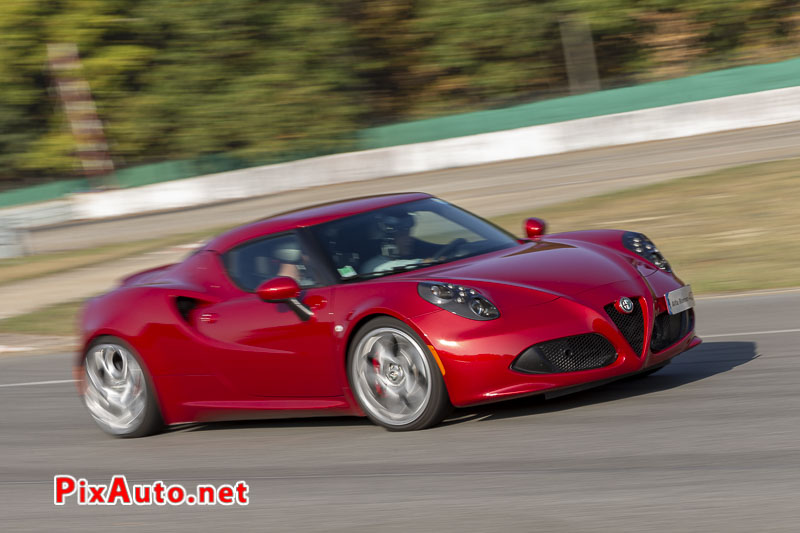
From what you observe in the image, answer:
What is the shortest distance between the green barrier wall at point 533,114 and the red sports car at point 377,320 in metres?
21.9

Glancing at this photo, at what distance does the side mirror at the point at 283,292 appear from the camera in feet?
18.7

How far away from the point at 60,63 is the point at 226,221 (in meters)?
18.0

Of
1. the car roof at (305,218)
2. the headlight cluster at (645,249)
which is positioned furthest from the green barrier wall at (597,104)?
the car roof at (305,218)

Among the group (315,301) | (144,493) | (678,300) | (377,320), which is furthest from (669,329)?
(144,493)

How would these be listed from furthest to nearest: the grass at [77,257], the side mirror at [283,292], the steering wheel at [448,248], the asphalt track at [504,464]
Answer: the grass at [77,257], the steering wheel at [448,248], the side mirror at [283,292], the asphalt track at [504,464]

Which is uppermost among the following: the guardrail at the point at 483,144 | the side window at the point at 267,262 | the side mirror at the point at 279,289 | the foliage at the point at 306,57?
the foliage at the point at 306,57

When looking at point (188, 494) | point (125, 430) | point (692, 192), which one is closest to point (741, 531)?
point (188, 494)

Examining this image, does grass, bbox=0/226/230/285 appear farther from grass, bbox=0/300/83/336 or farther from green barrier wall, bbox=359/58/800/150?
green barrier wall, bbox=359/58/800/150

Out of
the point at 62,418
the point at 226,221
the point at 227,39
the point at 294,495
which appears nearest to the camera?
the point at 294,495

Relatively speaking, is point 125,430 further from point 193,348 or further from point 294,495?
point 294,495

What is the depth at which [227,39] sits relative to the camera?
122 feet

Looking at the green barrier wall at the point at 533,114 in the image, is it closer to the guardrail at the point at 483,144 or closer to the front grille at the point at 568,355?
the guardrail at the point at 483,144

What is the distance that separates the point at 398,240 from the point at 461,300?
87cm

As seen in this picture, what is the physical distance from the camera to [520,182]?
23.5 metres
